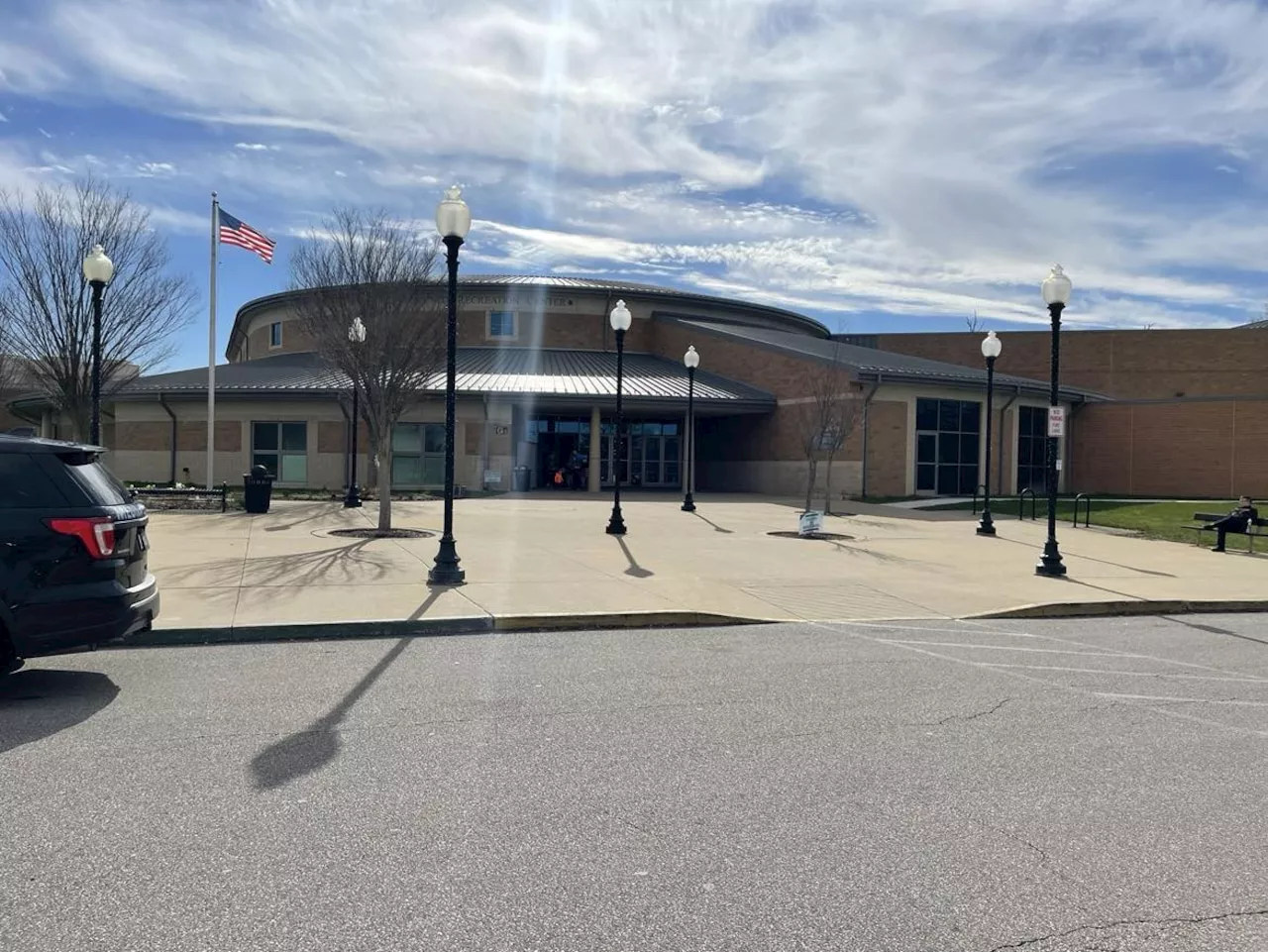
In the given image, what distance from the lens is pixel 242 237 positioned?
85.8ft

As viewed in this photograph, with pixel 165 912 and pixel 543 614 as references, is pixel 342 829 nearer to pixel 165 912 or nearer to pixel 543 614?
pixel 165 912

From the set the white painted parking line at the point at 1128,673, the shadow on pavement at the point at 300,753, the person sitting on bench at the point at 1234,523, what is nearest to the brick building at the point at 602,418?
the person sitting on bench at the point at 1234,523

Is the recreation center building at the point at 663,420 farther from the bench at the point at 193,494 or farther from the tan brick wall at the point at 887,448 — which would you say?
the bench at the point at 193,494

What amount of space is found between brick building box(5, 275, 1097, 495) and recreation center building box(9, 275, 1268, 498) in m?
0.07

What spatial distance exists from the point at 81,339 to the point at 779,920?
2379 cm

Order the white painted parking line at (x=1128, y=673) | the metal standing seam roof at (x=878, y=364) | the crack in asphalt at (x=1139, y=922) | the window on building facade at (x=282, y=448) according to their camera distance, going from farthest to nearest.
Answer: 1. the window on building facade at (x=282, y=448)
2. the metal standing seam roof at (x=878, y=364)
3. the white painted parking line at (x=1128, y=673)
4. the crack in asphalt at (x=1139, y=922)

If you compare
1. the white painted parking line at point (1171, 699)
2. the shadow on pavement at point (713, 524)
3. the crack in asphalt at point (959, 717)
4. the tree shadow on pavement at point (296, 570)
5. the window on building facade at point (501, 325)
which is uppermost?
the window on building facade at point (501, 325)

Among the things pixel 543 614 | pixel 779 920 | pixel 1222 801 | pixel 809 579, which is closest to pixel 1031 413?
pixel 809 579

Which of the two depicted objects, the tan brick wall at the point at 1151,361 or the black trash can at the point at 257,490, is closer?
the black trash can at the point at 257,490

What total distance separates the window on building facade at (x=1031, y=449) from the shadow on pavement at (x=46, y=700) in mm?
32699

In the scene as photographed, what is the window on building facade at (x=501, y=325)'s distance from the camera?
131ft

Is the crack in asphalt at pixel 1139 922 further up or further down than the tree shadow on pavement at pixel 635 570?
further down

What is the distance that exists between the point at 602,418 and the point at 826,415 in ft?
44.3

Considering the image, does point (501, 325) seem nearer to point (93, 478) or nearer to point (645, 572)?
point (645, 572)
